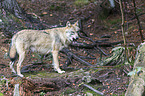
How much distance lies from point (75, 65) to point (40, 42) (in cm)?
188

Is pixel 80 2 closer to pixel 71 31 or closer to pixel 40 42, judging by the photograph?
pixel 71 31

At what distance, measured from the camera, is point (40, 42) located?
24.2 ft

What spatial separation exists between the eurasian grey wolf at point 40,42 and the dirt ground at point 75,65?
655mm

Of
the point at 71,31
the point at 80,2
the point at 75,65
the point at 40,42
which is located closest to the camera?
the point at 40,42

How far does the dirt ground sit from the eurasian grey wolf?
2.15ft

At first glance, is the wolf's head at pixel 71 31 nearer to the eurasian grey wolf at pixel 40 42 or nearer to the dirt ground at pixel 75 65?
the eurasian grey wolf at pixel 40 42

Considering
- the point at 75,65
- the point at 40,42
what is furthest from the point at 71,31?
the point at 75,65

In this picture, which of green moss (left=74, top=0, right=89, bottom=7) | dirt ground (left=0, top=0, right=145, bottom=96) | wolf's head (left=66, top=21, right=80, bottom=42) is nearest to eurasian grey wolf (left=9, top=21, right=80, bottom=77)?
wolf's head (left=66, top=21, right=80, bottom=42)

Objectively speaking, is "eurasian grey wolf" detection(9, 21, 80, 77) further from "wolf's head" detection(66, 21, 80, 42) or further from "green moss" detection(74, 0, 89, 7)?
"green moss" detection(74, 0, 89, 7)

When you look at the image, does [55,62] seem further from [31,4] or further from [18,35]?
[31,4]

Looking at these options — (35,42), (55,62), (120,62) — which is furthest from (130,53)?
→ (35,42)

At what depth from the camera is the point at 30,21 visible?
35.3ft

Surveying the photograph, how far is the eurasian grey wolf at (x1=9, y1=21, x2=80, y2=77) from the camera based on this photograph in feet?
22.8

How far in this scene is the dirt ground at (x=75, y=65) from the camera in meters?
5.54
